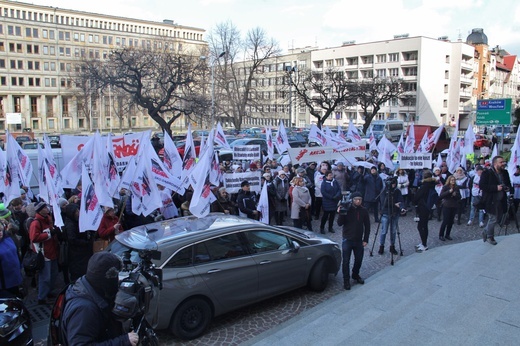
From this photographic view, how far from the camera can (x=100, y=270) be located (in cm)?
287

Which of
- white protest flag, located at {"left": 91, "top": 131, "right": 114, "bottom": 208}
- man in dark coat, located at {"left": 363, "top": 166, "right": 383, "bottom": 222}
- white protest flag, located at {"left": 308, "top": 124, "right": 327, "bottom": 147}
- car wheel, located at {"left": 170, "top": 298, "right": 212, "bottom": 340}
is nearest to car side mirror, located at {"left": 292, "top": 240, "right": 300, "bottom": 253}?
car wheel, located at {"left": 170, "top": 298, "right": 212, "bottom": 340}

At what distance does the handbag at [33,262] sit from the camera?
6.55 meters

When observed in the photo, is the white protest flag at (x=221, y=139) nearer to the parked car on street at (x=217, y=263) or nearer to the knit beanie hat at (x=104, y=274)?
the parked car on street at (x=217, y=263)

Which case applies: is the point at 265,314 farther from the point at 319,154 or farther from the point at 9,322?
the point at 319,154

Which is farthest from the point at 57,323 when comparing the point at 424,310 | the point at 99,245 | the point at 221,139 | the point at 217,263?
the point at 221,139

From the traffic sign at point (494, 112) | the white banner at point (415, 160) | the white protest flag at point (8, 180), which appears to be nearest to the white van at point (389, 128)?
the traffic sign at point (494, 112)

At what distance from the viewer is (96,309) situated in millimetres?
2820

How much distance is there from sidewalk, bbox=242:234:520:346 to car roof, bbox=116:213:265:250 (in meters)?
1.66

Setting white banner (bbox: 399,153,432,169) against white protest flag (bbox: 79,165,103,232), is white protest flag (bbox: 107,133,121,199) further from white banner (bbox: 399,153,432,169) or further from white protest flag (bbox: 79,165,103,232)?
white banner (bbox: 399,153,432,169)

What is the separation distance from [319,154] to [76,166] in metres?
6.83

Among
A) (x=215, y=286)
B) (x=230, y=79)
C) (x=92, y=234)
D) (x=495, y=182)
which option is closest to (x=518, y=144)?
(x=495, y=182)

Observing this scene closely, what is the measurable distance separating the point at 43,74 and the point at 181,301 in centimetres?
9388

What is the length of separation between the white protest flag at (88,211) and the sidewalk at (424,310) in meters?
3.38

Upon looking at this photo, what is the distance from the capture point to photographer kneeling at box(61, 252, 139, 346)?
2.75 m
